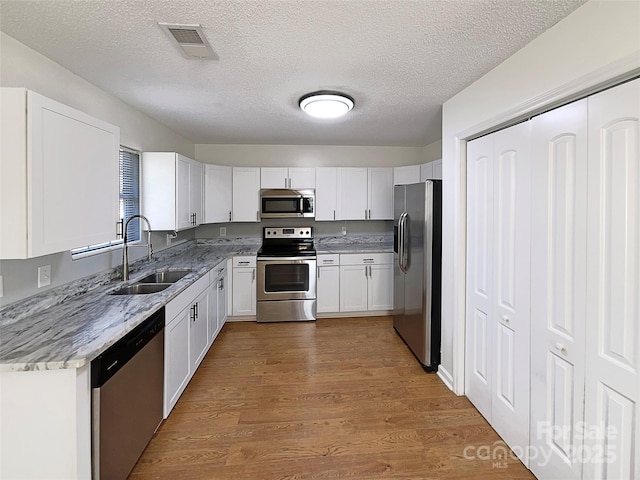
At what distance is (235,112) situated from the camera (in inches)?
123

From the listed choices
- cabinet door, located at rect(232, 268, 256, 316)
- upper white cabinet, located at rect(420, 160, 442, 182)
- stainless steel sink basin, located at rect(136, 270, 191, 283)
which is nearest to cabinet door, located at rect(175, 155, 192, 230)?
stainless steel sink basin, located at rect(136, 270, 191, 283)

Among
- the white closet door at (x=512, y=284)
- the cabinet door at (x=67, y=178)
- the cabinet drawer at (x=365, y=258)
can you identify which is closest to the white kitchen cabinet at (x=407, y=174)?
the cabinet drawer at (x=365, y=258)

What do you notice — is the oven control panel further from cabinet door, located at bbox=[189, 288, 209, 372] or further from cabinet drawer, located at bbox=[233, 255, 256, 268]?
cabinet door, located at bbox=[189, 288, 209, 372]

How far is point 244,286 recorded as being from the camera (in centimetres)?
423

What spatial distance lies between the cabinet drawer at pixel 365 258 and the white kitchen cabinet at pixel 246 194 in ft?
4.48

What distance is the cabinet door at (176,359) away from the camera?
2215 millimetres

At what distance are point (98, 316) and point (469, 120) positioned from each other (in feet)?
9.04

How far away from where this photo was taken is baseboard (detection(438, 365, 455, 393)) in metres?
2.68

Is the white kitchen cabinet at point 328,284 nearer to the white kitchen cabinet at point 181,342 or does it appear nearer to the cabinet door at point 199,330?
the cabinet door at point 199,330

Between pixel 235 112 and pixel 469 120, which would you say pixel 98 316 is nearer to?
pixel 235 112

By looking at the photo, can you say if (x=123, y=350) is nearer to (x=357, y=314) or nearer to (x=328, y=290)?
(x=328, y=290)

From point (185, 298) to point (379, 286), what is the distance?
8.69ft

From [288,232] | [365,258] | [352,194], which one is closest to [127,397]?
[365,258]

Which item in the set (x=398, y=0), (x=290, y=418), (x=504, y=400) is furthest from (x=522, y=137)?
(x=290, y=418)
